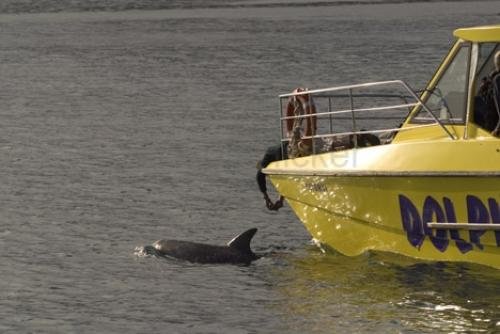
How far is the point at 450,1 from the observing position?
87.2m

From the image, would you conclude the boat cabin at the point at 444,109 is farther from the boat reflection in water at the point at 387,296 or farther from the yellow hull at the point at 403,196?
the boat reflection in water at the point at 387,296

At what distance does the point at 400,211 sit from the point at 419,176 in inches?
26.5

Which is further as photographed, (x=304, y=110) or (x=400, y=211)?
(x=304, y=110)

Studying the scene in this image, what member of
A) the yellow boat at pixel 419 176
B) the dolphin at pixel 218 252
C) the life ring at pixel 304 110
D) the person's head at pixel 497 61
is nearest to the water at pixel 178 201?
the dolphin at pixel 218 252

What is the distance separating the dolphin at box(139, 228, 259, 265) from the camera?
59.8 feet

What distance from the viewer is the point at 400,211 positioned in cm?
1563

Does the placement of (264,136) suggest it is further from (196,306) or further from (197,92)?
(196,306)

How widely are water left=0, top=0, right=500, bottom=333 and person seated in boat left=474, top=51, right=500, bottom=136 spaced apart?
1829 mm

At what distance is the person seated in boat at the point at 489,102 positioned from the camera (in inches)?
→ 596

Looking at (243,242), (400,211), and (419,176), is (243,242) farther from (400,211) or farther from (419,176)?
(419,176)

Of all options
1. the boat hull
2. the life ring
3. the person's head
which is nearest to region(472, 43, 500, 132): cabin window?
the person's head

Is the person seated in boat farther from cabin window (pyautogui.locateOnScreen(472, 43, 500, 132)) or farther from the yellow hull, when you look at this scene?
the yellow hull

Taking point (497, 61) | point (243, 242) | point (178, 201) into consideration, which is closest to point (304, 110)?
point (243, 242)

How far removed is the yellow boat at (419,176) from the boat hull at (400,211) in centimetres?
1
